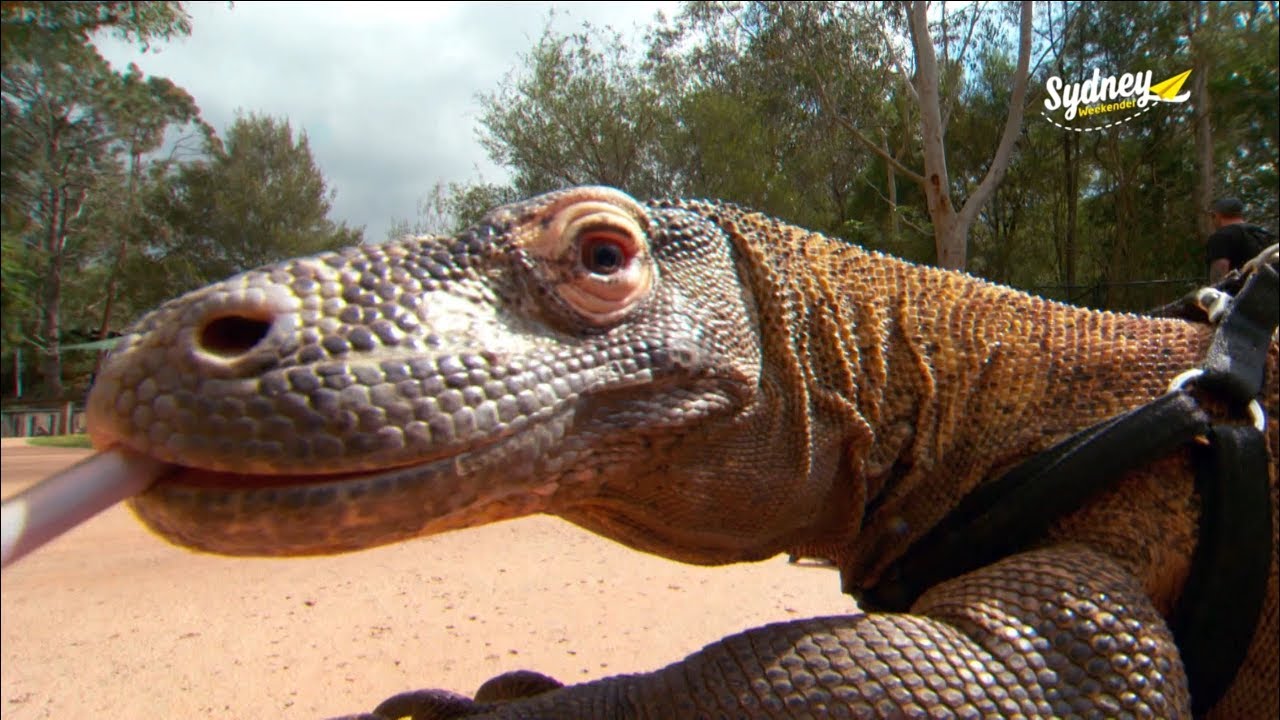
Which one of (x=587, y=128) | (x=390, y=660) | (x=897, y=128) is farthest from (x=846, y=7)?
(x=390, y=660)

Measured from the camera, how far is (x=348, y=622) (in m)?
3.88

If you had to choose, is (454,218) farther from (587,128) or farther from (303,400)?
(303,400)

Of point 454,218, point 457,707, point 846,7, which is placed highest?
point 846,7

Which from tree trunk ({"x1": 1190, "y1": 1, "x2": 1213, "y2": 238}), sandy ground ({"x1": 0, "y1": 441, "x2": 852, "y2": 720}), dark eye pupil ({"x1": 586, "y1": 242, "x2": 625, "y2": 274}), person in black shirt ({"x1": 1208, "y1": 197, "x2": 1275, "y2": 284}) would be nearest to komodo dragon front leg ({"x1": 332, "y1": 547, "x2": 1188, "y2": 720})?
dark eye pupil ({"x1": 586, "y1": 242, "x2": 625, "y2": 274})

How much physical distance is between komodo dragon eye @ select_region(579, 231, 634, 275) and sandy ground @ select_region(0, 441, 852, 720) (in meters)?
1.77

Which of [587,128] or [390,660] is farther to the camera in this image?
[587,128]

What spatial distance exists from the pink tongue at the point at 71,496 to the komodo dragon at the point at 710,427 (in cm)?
3

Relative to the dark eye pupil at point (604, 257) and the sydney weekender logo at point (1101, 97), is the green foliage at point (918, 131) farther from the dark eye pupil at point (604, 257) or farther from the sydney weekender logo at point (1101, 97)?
the dark eye pupil at point (604, 257)

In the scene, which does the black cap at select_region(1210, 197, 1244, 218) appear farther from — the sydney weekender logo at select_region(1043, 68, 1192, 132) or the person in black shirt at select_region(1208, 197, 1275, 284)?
the sydney weekender logo at select_region(1043, 68, 1192, 132)

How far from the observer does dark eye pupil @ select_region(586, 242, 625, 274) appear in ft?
5.24

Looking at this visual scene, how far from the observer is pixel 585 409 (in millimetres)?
1457

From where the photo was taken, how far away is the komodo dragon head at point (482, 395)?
117 cm

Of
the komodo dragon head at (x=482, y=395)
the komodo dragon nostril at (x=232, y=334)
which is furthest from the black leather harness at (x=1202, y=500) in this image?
the komodo dragon nostril at (x=232, y=334)

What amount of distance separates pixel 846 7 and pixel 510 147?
816 cm
